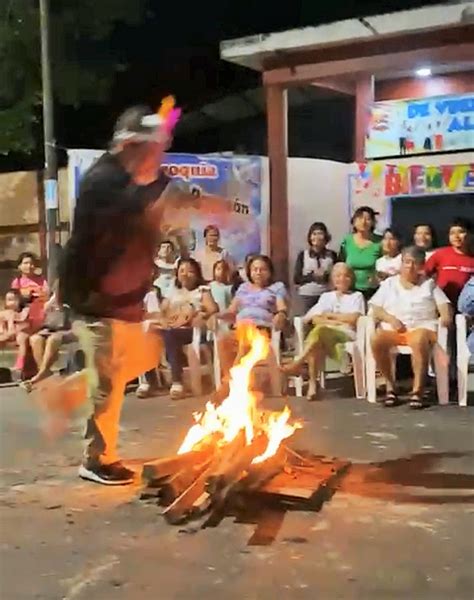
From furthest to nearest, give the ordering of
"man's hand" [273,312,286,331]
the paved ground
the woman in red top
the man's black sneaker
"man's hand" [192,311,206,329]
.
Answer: "man's hand" [192,311,206,329] → "man's hand" [273,312,286,331] → the woman in red top → the man's black sneaker → the paved ground

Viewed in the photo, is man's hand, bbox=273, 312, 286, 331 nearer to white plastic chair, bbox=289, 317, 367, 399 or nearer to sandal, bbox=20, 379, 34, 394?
white plastic chair, bbox=289, 317, 367, 399

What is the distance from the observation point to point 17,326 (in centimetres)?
883

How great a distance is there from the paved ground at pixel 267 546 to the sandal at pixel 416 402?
2.88 feet

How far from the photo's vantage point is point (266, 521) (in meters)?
4.44

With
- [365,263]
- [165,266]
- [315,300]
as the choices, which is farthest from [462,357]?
[165,266]

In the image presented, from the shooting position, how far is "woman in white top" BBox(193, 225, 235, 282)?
915 cm

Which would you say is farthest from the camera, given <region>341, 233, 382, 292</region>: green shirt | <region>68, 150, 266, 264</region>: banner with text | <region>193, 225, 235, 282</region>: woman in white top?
<region>68, 150, 266, 264</region>: banner with text

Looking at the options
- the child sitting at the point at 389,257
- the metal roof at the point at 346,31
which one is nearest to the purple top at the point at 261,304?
the child sitting at the point at 389,257

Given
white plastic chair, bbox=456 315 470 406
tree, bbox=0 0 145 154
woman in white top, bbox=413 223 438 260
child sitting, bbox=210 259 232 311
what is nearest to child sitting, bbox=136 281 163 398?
child sitting, bbox=210 259 232 311

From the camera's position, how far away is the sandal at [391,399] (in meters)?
7.16

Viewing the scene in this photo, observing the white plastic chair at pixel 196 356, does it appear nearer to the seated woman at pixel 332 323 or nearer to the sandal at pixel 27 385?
the seated woman at pixel 332 323

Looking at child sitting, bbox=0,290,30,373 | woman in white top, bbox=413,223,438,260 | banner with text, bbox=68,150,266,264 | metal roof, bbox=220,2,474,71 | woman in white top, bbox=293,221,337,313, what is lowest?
child sitting, bbox=0,290,30,373

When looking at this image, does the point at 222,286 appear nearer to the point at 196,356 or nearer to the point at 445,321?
the point at 196,356

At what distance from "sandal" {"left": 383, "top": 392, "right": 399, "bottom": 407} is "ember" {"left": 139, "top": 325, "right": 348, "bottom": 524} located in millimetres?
1860
